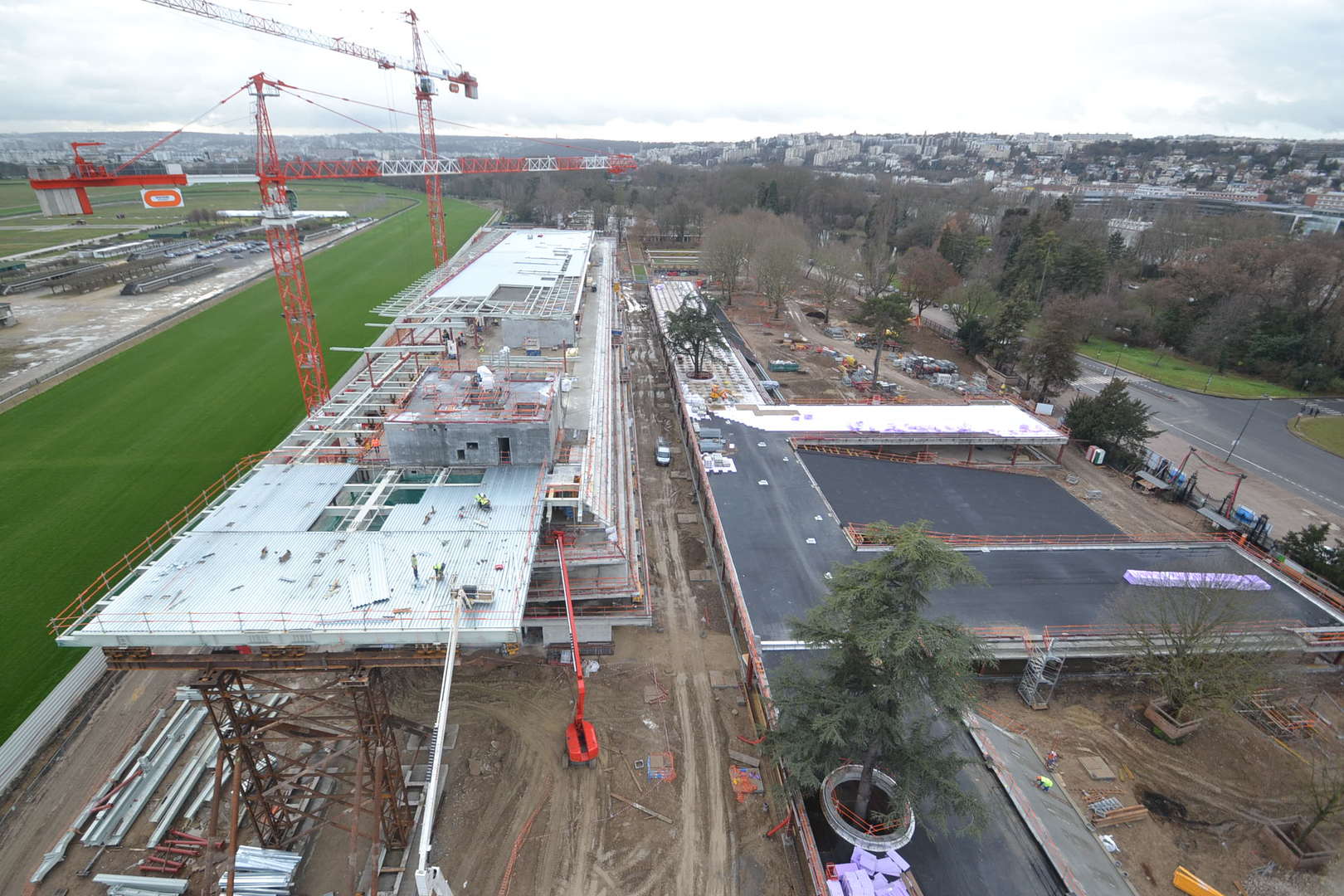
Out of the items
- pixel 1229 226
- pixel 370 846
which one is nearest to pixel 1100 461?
pixel 370 846

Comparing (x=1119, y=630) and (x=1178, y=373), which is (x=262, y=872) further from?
(x=1178, y=373)

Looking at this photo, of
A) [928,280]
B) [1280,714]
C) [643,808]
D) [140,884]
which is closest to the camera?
[140,884]

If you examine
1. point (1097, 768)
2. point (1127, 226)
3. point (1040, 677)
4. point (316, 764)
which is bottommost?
point (316, 764)

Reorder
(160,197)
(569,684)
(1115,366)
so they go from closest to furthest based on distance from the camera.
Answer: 1. (569,684)
2. (160,197)
3. (1115,366)

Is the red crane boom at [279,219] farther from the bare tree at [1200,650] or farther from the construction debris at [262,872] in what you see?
the bare tree at [1200,650]

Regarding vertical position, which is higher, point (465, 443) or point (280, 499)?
point (465, 443)

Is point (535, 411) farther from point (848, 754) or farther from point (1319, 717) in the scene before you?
point (1319, 717)

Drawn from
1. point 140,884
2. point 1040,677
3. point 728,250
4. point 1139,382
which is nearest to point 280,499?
point 140,884
